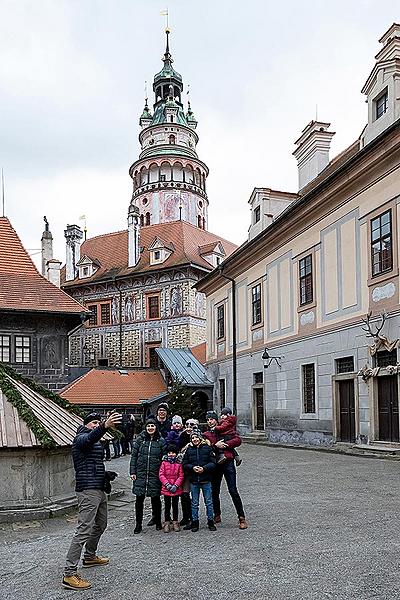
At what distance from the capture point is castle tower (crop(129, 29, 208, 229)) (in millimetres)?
59656

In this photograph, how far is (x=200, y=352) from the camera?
4238 cm

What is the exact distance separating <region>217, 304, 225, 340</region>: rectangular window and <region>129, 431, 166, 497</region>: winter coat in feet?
79.6

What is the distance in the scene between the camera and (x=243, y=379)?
98.4ft

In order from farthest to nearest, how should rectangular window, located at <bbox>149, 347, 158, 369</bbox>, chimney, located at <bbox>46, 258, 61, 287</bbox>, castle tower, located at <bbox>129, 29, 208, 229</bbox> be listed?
castle tower, located at <bbox>129, 29, 208, 229</bbox> → rectangular window, located at <bbox>149, 347, 158, 369</bbox> → chimney, located at <bbox>46, 258, 61, 287</bbox>

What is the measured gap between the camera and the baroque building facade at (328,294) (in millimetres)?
18125

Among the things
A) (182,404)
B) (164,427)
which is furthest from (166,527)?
(182,404)

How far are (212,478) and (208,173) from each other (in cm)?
5685

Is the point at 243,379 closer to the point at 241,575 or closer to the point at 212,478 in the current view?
the point at 212,478

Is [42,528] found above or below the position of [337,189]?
below

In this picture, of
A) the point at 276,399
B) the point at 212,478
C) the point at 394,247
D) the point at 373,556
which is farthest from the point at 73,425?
the point at 276,399

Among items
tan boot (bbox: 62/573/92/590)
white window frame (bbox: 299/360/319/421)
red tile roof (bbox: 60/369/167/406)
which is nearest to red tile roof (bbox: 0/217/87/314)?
red tile roof (bbox: 60/369/167/406)

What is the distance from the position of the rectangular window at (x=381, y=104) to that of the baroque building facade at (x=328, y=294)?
0.05m

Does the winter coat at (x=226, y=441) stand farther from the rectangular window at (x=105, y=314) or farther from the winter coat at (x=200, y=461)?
the rectangular window at (x=105, y=314)

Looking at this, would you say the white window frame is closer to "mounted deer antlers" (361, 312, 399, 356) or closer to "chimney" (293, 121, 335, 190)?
"mounted deer antlers" (361, 312, 399, 356)
